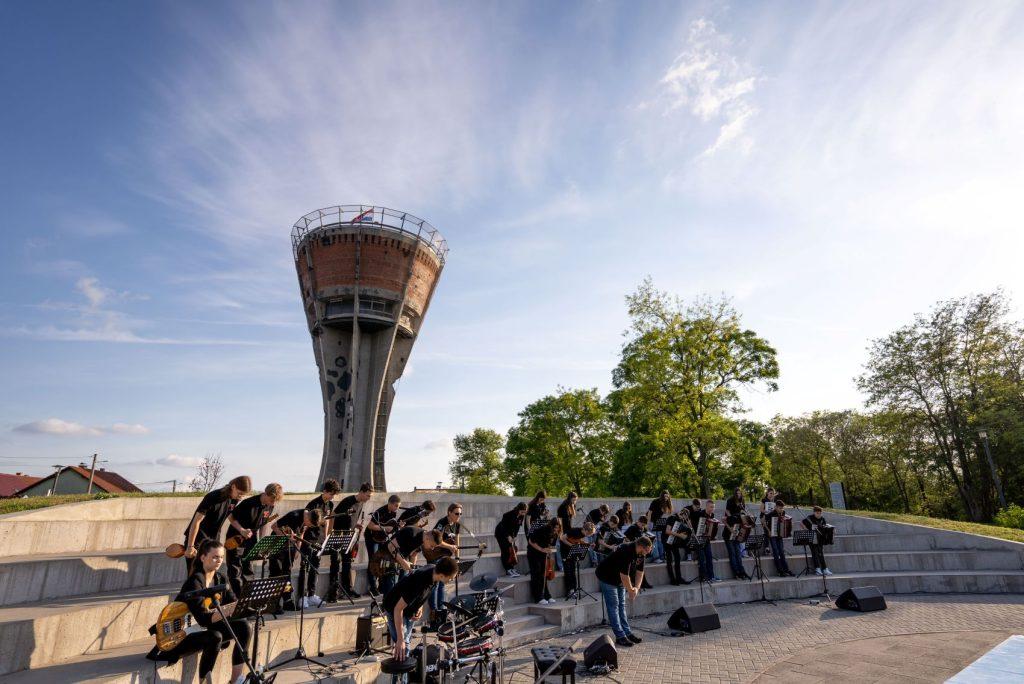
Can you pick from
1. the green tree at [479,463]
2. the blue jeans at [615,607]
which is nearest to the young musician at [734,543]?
the blue jeans at [615,607]

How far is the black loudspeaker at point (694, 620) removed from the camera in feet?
33.6

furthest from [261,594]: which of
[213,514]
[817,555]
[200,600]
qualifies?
[817,555]

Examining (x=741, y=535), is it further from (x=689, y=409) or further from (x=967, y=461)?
(x=967, y=461)

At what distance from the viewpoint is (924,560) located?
53.0ft

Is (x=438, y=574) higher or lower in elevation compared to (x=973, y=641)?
higher

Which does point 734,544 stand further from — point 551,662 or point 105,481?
point 105,481

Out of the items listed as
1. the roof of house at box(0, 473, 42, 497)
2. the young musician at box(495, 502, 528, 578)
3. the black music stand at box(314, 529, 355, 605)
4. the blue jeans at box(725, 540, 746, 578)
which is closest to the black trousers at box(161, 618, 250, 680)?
the black music stand at box(314, 529, 355, 605)

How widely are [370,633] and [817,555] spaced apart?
13.4 m

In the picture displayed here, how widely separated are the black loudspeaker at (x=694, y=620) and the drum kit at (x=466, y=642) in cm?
492

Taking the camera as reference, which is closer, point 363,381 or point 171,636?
point 171,636

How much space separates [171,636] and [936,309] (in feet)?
151

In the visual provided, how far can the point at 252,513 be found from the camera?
771 centimetres

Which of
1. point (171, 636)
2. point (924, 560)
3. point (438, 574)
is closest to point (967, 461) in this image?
point (924, 560)


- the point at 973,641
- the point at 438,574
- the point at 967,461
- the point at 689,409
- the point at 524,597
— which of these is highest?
the point at 689,409
